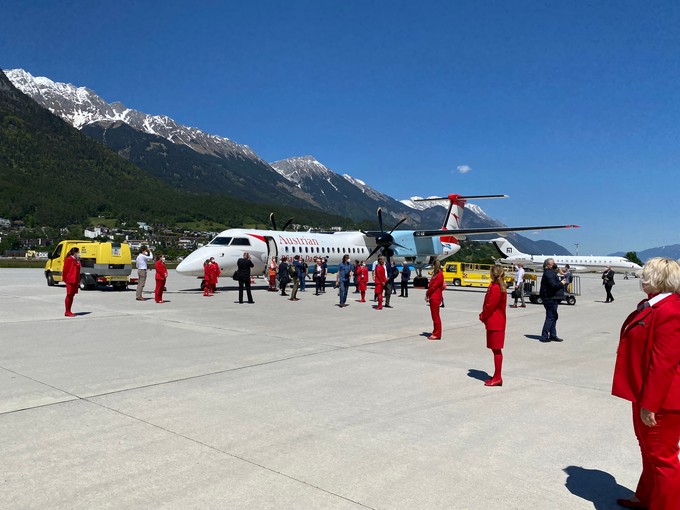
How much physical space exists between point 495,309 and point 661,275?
361 centimetres

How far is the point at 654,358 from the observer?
2869 millimetres

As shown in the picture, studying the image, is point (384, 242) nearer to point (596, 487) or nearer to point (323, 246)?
point (323, 246)

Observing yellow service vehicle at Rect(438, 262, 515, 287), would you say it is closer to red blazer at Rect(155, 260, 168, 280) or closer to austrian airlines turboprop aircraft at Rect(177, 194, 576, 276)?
austrian airlines turboprop aircraft at Rect(177, 194, 576, 276)

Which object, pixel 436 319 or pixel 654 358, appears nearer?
pixel 654 358

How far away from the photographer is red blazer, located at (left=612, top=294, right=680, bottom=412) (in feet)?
9.30

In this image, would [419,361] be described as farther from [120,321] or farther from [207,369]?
[120,321]

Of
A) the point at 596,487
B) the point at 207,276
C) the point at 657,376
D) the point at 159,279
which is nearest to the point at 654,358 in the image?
the point at 657,376

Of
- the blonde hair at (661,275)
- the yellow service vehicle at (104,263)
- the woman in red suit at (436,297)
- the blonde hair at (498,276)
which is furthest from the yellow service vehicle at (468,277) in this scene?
the blonde hair at (661,275)

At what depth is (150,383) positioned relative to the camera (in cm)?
614

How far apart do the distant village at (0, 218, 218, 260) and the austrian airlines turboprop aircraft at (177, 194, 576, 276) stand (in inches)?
3749

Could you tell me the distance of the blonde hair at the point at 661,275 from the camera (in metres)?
3.04

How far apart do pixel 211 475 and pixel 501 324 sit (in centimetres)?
439

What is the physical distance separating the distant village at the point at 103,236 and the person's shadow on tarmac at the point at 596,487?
119 metres

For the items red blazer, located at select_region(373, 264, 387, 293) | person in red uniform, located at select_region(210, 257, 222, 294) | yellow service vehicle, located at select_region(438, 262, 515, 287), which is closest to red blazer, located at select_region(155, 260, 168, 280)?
person in red uniform, located at select_region(210, 257, 222, 294)
